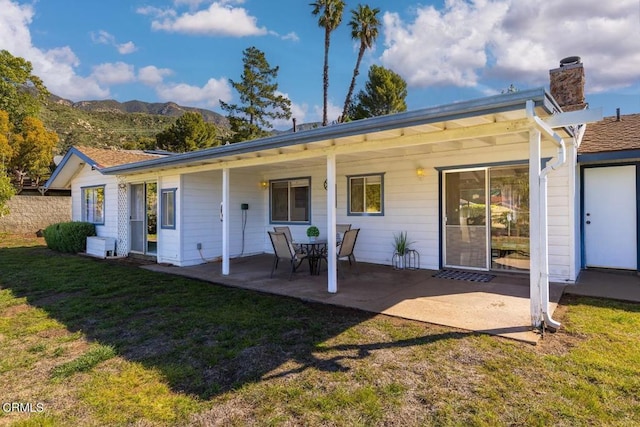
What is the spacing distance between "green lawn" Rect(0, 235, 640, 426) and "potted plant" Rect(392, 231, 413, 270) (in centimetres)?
301

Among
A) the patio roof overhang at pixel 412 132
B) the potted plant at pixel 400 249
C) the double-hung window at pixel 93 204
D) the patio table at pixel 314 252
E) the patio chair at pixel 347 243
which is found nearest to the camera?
the patio roof overhang at pixel 412 132

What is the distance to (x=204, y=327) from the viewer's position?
416cm

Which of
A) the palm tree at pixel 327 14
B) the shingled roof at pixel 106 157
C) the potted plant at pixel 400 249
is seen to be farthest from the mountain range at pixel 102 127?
the potted plant at pixel 400 249

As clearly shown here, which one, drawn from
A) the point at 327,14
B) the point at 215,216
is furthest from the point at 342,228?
the point at 327,14

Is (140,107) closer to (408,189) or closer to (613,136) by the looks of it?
(408,189)

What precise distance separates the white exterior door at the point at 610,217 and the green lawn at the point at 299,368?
8.65 ft

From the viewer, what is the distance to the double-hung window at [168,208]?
8.68 m

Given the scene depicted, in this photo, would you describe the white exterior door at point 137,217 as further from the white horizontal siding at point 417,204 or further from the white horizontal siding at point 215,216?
the white horizontal siding at point 417,204

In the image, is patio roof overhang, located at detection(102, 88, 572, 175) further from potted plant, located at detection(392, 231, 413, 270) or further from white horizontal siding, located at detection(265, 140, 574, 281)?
potted plant, located at detection(392, 231, 413, 270)

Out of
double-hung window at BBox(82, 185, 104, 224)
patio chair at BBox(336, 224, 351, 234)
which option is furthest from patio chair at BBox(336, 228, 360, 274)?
double-hung window at BBox(82, 185, 104, 224)

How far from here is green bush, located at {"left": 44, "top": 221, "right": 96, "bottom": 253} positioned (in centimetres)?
1104

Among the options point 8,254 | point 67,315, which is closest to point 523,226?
point 67,315

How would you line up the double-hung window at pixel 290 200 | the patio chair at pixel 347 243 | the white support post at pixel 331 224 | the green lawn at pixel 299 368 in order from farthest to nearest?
the double-hung window at pixel 290 200
the patio chair at pixel 347 243
the white support post at pixel 331 224
the green lawn at pixel 299 368

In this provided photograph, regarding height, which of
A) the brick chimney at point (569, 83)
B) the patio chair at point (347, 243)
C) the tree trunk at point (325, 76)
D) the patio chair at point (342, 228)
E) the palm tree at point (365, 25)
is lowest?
the patio chair at point (347, 243)
